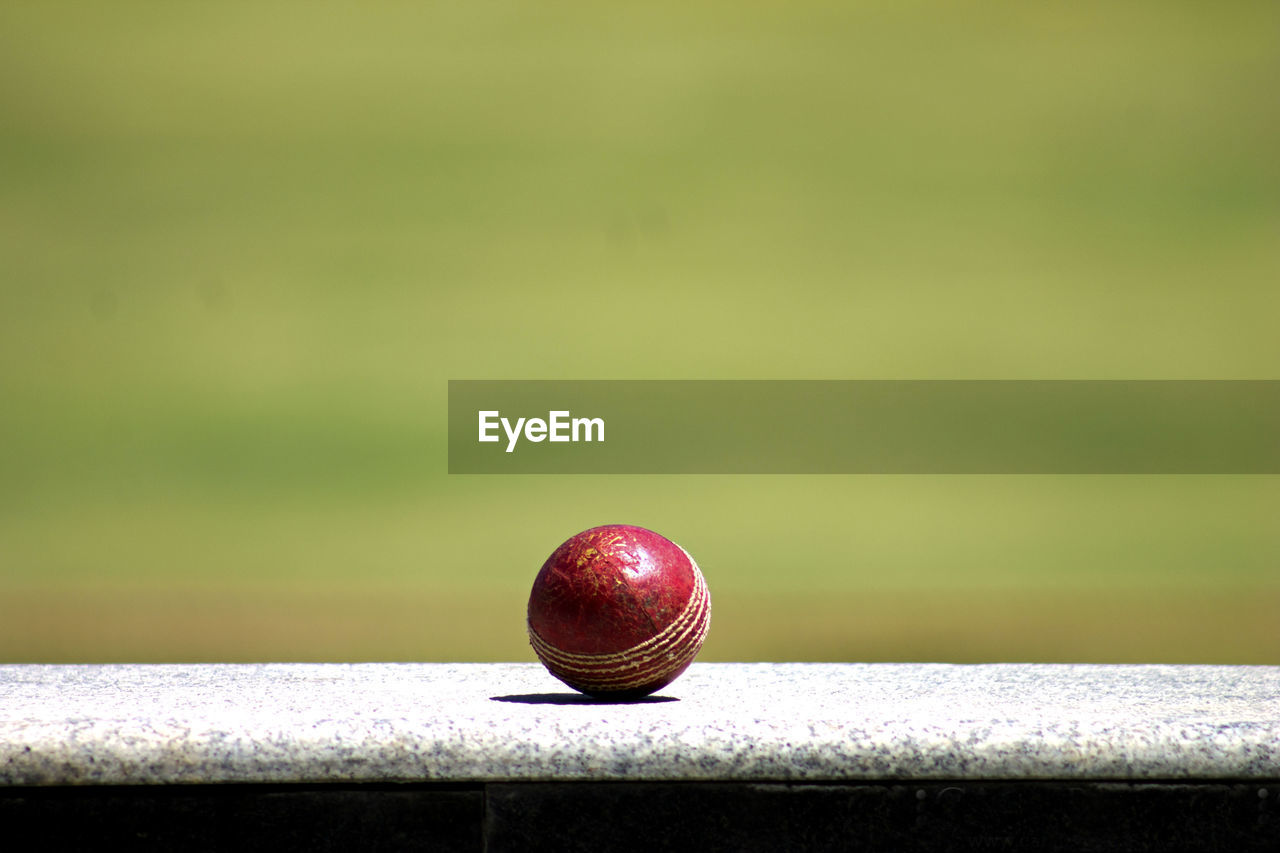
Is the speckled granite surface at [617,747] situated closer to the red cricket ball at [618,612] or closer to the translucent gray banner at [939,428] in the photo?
the red cricket ball at [618,612]

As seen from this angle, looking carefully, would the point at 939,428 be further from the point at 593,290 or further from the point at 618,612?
the point at 618,612

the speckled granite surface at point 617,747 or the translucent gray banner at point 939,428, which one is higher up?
the translucent gray banner at point 939,428

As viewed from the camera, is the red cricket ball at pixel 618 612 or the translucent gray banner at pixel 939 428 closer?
the red cricket ball at pixel 618 612

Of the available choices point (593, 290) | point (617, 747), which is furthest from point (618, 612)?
point (593, 290)

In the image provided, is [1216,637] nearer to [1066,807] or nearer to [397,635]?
[1066,807]

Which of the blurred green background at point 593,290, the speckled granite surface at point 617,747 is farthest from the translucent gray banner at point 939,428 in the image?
the speckled granite surface at point 617,747

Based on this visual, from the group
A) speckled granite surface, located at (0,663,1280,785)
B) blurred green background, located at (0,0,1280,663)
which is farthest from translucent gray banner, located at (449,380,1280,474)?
speckled granite surface, located at (0,663,1280,785)
